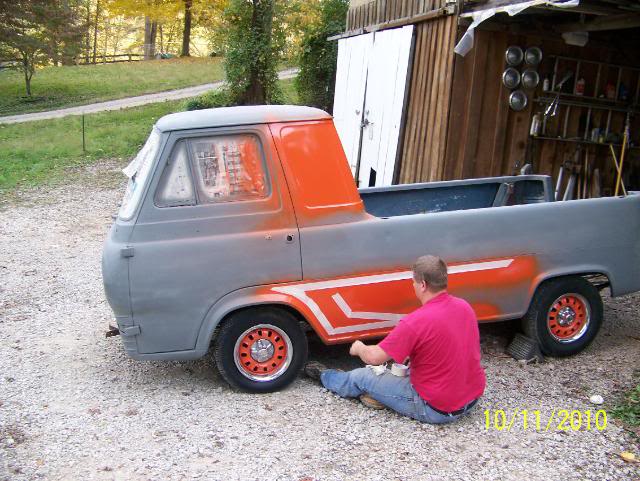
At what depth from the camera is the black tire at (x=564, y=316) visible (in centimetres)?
521

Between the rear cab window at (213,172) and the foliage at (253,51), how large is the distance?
14.3 m

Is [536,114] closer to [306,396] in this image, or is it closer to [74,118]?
[306,396]

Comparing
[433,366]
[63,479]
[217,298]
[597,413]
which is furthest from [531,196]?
[63,479]

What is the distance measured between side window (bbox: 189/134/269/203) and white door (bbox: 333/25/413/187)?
5034mm

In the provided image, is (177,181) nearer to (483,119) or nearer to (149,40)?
(483,119)

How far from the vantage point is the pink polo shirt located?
405 centimetres

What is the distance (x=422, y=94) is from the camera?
28.5 feet

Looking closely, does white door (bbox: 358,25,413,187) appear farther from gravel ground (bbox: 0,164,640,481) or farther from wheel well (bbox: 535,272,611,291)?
gravel ground (bbox: 0,164,640,481)

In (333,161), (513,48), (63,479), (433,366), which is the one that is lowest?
(63,479)

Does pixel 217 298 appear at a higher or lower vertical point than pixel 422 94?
lower

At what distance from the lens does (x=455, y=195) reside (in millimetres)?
6527

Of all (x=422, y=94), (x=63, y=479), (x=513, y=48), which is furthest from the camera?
(x=422, y=94)

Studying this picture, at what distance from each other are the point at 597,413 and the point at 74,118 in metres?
20.7

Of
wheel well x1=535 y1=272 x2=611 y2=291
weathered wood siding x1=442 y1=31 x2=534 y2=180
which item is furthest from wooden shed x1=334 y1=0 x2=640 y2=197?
wheel well x1=535 y1=272 x2=611 y2=291
